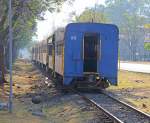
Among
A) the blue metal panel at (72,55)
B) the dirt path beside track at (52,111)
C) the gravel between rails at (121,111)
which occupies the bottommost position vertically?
the dirt path beside track at (52,111)

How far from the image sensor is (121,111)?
54.6 feet

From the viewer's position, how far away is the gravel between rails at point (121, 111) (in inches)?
581

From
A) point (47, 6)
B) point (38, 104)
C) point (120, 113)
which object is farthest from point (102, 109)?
point (47, 6)

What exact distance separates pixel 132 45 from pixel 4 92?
99061 mm

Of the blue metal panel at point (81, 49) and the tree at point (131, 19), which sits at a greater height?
the tree at point (131, 19)

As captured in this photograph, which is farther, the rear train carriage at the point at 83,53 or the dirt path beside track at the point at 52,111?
the rear train carriage at the point at 83,53

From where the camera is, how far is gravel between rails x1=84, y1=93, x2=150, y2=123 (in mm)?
14766

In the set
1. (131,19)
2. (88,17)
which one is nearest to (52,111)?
(88,17)

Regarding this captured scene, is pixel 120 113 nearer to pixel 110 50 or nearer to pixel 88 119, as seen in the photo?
pixel 88 119

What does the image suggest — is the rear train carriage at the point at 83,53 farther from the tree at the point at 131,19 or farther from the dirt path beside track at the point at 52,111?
the tree at the point at 131,19

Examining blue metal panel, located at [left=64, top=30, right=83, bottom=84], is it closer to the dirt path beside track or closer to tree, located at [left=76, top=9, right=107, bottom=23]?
the dirt path beside track

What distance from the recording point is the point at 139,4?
5979 inches

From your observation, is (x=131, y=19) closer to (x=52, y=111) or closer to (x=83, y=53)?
(x=83, y=53)

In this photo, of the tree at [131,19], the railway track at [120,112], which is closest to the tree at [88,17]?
the tree at [131,19]
